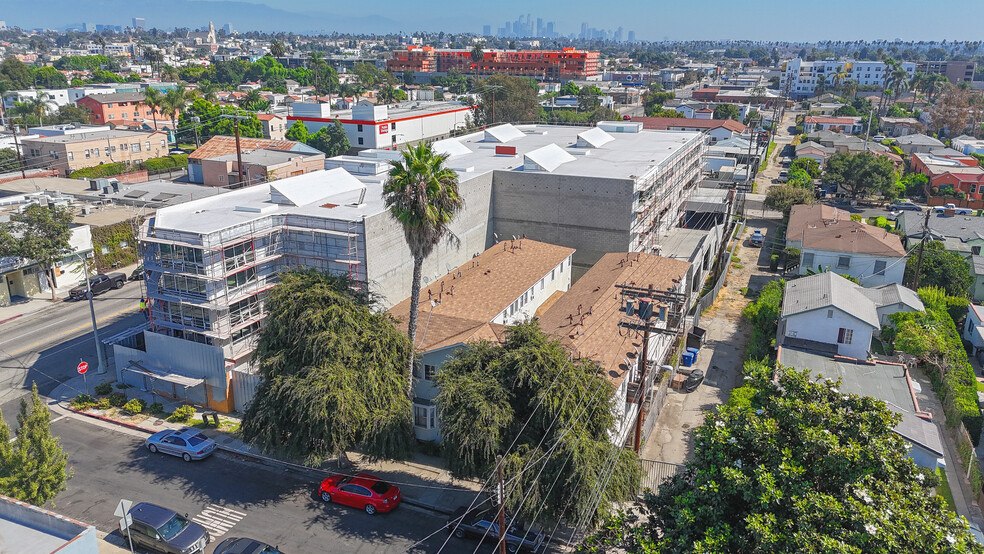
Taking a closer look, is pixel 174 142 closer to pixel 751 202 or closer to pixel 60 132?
pixel 60 132

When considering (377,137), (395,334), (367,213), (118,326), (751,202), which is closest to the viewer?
(395,334)

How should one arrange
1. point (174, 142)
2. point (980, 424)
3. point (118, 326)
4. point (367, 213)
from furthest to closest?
point (174, 142) < point (118, 326) < point (367, 213) < point (980, 424)

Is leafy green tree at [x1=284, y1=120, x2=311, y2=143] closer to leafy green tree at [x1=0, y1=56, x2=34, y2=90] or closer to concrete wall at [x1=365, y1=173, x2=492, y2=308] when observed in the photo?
concrete wall at [x1=365, y1=173, x2=492, y2=308]

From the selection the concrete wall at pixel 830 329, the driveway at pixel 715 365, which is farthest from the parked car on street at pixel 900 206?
the concrete wall at pixel 830 329

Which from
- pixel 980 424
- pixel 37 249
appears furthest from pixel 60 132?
pixel 980 424

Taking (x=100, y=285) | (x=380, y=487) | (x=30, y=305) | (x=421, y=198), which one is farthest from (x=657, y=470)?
(x=30, y=305)

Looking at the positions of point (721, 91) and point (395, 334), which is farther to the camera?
point (721, 91)

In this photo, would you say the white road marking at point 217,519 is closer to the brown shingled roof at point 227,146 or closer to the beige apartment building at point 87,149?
the brown shingled roof at point 227,146
